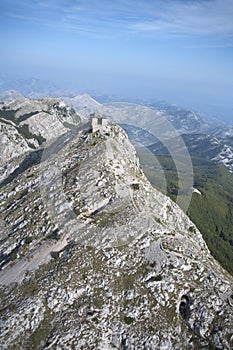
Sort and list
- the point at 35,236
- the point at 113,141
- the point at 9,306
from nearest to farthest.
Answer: the point at 9,306
the point at 35,236
the point at 113,141

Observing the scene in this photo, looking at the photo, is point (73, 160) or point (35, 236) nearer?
point (35, 236)

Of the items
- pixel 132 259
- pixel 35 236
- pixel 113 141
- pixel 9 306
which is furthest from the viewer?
pixel 113 141

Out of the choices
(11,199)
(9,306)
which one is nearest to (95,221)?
(9,306)

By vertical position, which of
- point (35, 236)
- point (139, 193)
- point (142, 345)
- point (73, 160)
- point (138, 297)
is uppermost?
point (73, 160)

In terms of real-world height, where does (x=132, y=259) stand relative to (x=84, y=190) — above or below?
below

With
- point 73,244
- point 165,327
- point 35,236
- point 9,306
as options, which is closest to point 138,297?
point 165,327

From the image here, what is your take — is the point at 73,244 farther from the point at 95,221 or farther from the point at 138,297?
the point at 138,297
